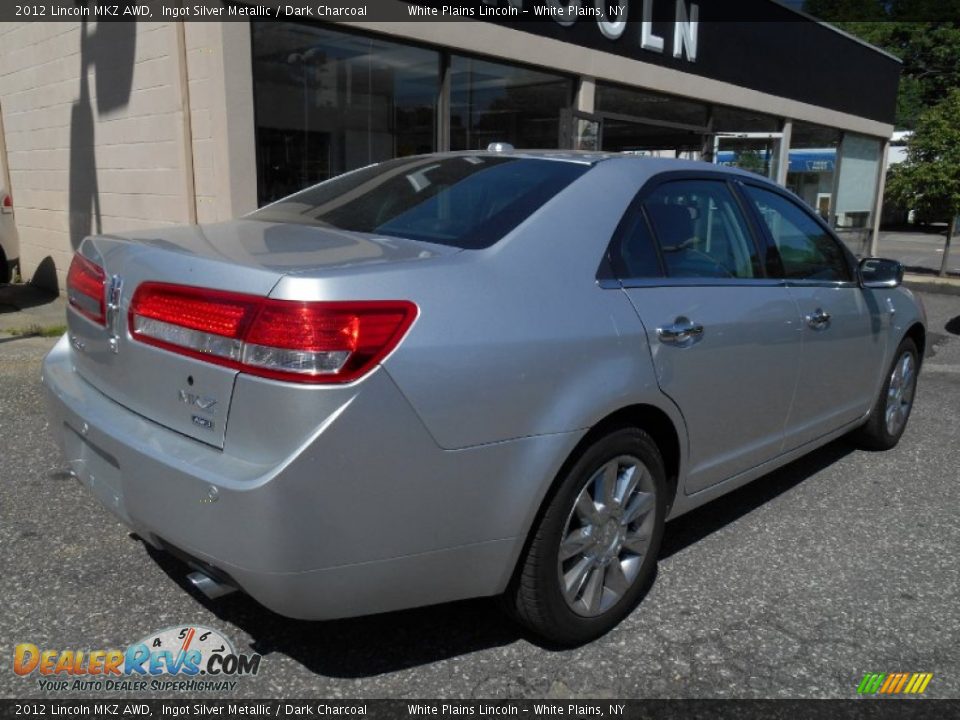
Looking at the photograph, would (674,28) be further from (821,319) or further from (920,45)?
(920,45)

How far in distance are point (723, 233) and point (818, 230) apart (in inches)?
37.2

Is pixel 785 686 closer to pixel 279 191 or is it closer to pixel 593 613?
pixel 593 613

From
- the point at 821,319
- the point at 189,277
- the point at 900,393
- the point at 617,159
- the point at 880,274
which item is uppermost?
the point at 617,159

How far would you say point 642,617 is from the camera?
288 centimetres

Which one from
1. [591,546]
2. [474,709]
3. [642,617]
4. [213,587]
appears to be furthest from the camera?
[642,617]

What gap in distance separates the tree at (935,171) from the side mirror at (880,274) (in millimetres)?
13298

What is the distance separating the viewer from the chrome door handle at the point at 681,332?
272 cm

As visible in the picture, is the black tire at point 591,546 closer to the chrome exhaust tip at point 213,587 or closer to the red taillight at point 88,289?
the chrome exhaust tip at point 213,587

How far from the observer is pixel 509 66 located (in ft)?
27.7

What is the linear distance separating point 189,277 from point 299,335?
0.46 metres

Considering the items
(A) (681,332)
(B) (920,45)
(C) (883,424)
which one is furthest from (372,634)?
(B) (920,45)

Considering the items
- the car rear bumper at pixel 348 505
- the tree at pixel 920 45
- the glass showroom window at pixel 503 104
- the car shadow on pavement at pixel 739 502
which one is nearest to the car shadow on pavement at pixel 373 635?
the car rear bumper at pixel 348 505

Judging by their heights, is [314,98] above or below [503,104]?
below

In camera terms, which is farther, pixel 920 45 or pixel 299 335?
pixel 920 45
